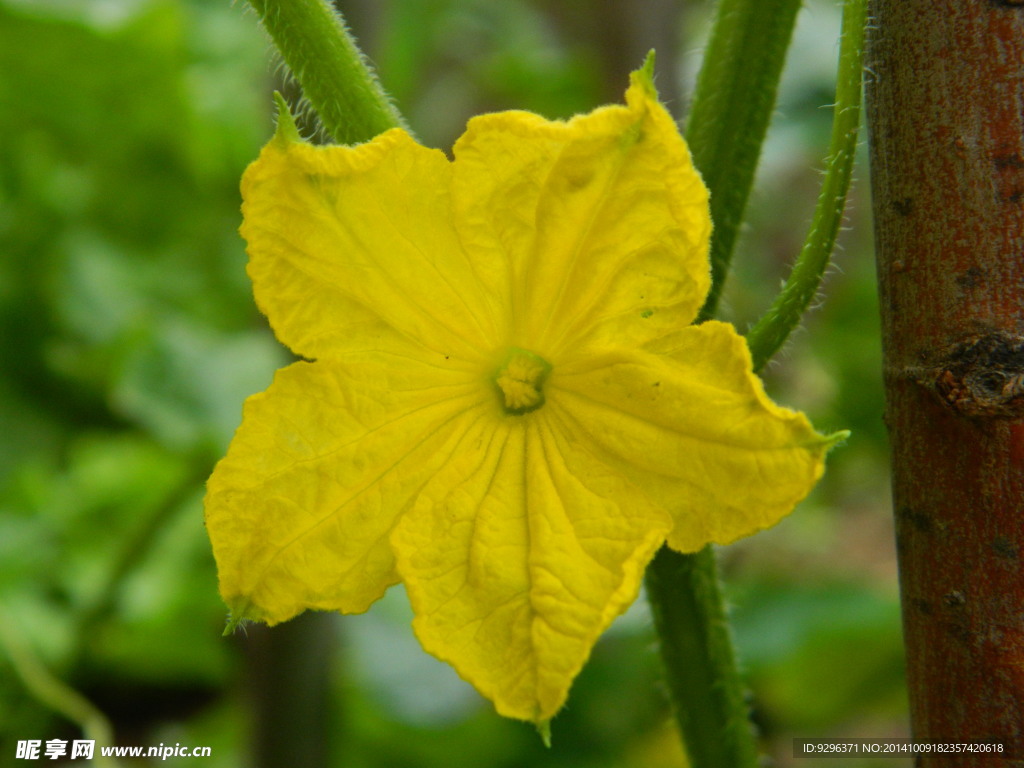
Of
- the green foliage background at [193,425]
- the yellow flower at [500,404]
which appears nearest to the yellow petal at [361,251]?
the yellow flower at [500,404]

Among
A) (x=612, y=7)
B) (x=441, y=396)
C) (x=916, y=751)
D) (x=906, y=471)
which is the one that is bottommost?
(x=916, y=751)

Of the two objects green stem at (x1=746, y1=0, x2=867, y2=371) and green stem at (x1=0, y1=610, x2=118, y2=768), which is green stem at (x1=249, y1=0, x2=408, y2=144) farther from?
green stem at (x1=0, y1=610, x2=118, y2=768)

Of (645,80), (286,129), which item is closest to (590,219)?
(645,80)

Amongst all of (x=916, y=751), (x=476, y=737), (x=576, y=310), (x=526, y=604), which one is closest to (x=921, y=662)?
(x=916, y=751)

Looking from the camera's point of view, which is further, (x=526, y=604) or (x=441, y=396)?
(x=441, y=396)

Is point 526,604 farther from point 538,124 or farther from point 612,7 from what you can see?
point 612,7

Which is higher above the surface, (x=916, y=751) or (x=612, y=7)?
(x=612, y=7)

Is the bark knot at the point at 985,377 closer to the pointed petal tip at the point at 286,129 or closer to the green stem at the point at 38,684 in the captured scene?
the pointed petal tip at the point at 286,129

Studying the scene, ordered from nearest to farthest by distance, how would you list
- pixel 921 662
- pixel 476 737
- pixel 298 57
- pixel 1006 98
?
pixel 1006 98
pixel 921 662
pixel 298 57
pixel 476 737

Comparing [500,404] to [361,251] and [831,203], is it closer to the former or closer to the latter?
[361,251]
